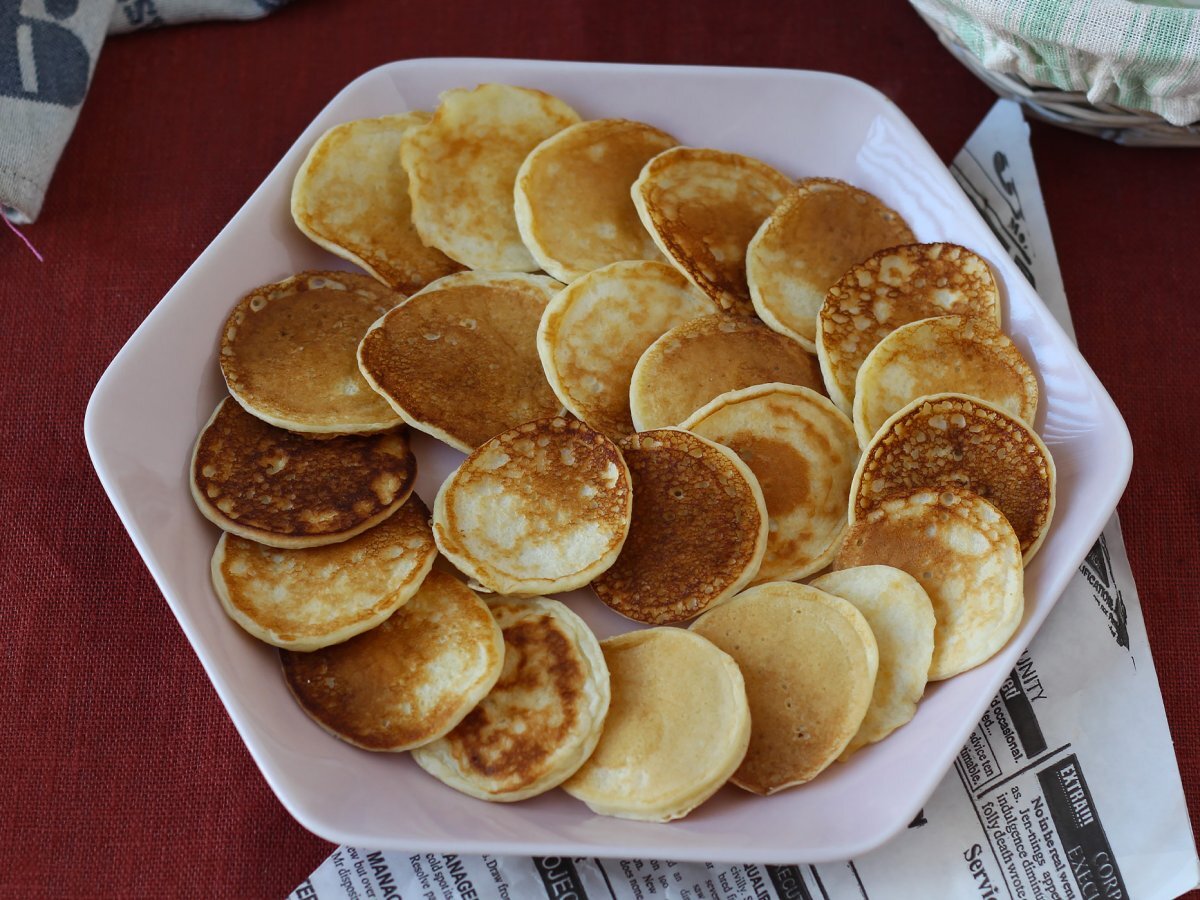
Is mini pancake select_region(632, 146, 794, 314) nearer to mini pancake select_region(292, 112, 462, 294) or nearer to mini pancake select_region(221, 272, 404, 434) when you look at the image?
mini pancake select_region(292, 112, 462, 294)

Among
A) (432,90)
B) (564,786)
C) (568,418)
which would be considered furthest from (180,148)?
(564,786)

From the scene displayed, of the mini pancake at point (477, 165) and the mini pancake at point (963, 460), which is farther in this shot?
the mini pancake at point (477, 165)

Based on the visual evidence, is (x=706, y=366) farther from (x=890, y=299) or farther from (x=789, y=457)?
(x=890, y=299)

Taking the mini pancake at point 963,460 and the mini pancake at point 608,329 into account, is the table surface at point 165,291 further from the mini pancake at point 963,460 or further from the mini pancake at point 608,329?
the mini pancake at point 608,329

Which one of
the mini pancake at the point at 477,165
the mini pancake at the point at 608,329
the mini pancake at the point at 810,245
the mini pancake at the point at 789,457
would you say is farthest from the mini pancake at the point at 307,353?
the mini pancake at the point at 810,245

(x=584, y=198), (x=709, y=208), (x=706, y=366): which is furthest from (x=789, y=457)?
(x=584, y=198)
